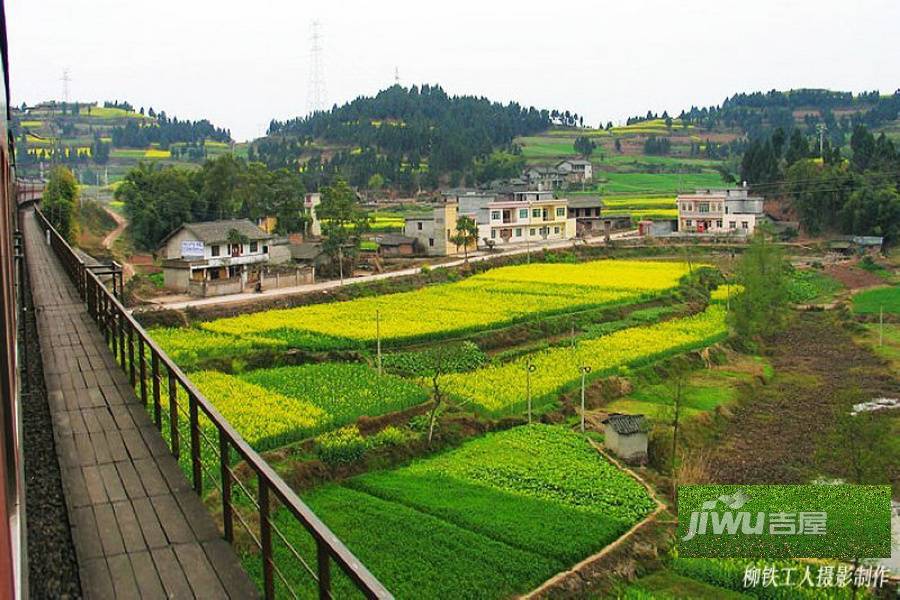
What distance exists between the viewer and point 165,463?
6.40 m

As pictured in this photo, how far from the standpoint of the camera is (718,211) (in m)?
61.4

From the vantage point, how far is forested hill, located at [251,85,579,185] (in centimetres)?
9444

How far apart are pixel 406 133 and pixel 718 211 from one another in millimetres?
48895

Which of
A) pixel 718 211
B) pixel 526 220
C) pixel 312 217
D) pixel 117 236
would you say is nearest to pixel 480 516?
pixel 117 236

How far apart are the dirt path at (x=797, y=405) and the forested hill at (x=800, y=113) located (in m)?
109

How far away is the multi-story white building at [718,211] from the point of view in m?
60.9

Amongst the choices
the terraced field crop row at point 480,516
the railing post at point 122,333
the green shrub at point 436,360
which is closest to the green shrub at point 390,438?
the terraced field crop row at point 480,516

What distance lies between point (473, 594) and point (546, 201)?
5087 centimetres

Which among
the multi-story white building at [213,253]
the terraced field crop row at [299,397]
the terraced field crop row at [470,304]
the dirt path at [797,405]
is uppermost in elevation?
the multi-story white building at [213,253]

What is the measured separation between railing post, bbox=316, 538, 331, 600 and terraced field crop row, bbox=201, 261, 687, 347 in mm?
24232

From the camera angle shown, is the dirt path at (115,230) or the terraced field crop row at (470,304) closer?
the terraced field crop row at (470,304)

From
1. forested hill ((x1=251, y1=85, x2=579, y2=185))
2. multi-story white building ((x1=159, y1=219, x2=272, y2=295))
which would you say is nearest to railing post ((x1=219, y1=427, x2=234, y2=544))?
multi-story white building ((x1=159, y1=219, x2=272, y2=295))

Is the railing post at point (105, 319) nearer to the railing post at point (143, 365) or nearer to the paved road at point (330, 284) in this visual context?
the railing post at point (143, 365)

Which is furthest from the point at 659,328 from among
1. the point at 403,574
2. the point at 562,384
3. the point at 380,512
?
the point at 403,574
